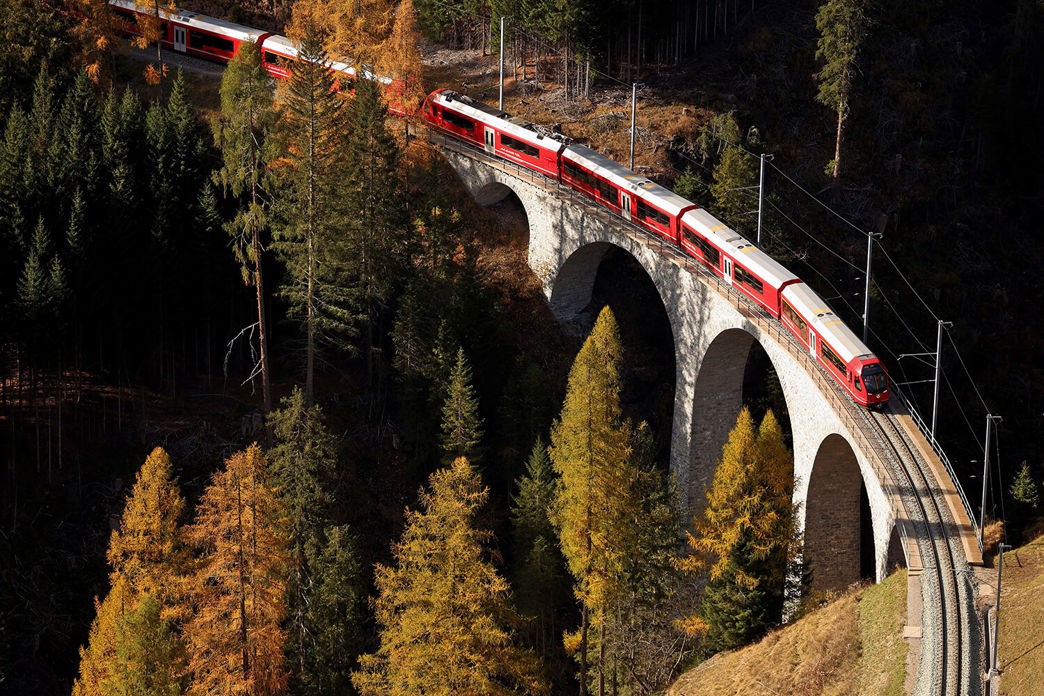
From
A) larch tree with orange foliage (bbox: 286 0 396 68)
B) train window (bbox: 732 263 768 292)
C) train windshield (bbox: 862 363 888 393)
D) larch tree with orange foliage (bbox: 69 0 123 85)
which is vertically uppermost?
larch tree with orange foliage (bbox: 69 0 123 85)

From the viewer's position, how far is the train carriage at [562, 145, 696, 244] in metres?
64.0

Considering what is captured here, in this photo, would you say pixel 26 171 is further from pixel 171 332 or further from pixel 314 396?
pixel 314 396

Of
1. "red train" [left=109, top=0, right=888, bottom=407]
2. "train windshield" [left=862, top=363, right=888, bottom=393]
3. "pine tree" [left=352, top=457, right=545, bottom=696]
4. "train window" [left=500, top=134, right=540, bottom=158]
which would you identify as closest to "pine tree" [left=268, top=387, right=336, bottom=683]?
"pine tree" [left=352, top=457, right=545, bottom=696]

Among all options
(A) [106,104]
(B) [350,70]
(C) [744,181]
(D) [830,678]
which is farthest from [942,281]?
(A) [106,104]

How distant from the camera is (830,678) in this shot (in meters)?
41.6

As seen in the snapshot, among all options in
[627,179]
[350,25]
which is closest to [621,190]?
[627,179]

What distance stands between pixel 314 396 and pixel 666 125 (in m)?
26.4

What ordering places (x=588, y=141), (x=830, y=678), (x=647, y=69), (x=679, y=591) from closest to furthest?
(x=830, y=678), (x=679, y=591), (x=588, y=141), (x=647, y=69)

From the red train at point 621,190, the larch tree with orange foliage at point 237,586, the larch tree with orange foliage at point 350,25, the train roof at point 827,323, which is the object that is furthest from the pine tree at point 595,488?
the larch tree with orange foliage at point 350,25

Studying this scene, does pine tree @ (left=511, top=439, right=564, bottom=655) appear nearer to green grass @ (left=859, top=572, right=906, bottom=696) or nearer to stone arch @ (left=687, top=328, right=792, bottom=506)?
stone arch @ (left=687, top=328, right=792, bottom=506)

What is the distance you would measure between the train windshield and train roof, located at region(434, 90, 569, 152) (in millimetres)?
24156

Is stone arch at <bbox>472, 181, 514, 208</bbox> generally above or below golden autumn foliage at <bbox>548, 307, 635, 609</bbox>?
above

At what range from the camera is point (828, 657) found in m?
42.4

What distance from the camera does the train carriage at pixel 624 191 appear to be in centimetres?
6397
